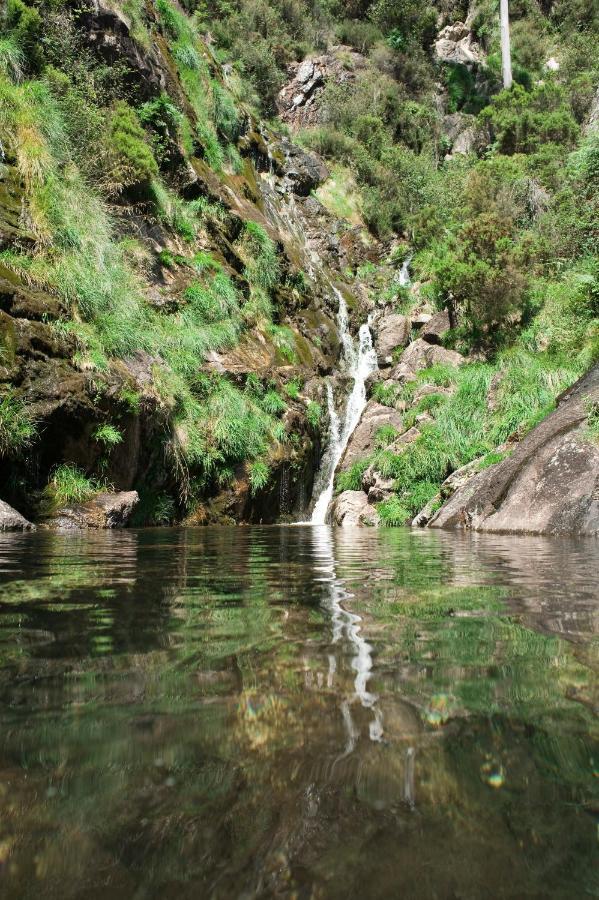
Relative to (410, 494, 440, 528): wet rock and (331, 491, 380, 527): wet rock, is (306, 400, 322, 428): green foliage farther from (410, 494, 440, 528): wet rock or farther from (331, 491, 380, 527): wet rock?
(410, 494, 440, 528): wet rock

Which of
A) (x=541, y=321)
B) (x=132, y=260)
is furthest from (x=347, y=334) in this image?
(x=132, y=260)

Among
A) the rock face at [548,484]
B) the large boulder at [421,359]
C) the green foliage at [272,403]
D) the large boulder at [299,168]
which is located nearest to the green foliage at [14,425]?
the green foliage at [272,403]

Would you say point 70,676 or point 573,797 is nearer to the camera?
point 573,797

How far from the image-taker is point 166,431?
9.14m

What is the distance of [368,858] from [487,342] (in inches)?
654

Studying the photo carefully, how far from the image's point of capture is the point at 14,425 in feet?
21.4

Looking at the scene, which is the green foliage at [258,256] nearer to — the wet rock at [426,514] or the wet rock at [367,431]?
the wet rock at [367,431]

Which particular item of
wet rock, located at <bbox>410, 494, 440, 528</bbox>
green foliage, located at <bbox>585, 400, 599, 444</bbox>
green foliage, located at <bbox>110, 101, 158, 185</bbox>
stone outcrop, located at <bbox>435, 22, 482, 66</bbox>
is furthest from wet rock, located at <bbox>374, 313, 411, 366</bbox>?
stone outcrop, located at <bbox>435, 22, 482, 66</bbox>

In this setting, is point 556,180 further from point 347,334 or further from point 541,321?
point 347,334

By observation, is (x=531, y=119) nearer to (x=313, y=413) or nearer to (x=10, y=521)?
(x=313, y=413)

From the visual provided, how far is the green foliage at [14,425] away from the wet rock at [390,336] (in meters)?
13.0

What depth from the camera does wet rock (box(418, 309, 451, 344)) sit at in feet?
55.7

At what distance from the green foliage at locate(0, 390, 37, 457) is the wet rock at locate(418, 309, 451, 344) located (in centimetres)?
1316

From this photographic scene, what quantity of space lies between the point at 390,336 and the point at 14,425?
1390 cm
